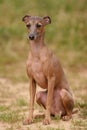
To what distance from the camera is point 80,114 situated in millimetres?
10391

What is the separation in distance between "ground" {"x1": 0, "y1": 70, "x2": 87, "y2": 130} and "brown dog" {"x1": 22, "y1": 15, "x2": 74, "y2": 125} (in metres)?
0.21

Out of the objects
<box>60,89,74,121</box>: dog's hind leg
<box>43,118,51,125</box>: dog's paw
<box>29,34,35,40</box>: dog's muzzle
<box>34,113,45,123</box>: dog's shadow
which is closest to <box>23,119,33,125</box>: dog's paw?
<box>34,113,45,123</box>: dog's shadow

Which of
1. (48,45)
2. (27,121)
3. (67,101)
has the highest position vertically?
(48,45)

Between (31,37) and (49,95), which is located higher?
(31,37)

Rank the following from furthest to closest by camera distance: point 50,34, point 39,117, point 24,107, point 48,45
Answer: point 50,34 → point 48,45 → point 24,107 → point 39,117

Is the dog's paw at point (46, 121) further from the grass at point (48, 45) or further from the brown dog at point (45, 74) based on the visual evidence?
the grass at point (48, 45)

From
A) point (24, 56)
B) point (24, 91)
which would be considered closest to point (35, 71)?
point (24, 91)

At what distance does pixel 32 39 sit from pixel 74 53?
29.5ft

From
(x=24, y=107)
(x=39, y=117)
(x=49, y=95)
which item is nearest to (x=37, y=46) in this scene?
(x=49, y=95)

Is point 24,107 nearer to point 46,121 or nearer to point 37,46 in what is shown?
point 46,121

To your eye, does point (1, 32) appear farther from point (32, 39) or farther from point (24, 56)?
point (32, 39)

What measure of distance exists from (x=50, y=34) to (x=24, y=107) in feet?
29.0

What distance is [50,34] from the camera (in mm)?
19922

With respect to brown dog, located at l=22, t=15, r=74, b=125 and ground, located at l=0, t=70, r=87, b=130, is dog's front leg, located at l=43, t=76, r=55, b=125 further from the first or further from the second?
ground, located at l=0, t=70, r=87, b=130
